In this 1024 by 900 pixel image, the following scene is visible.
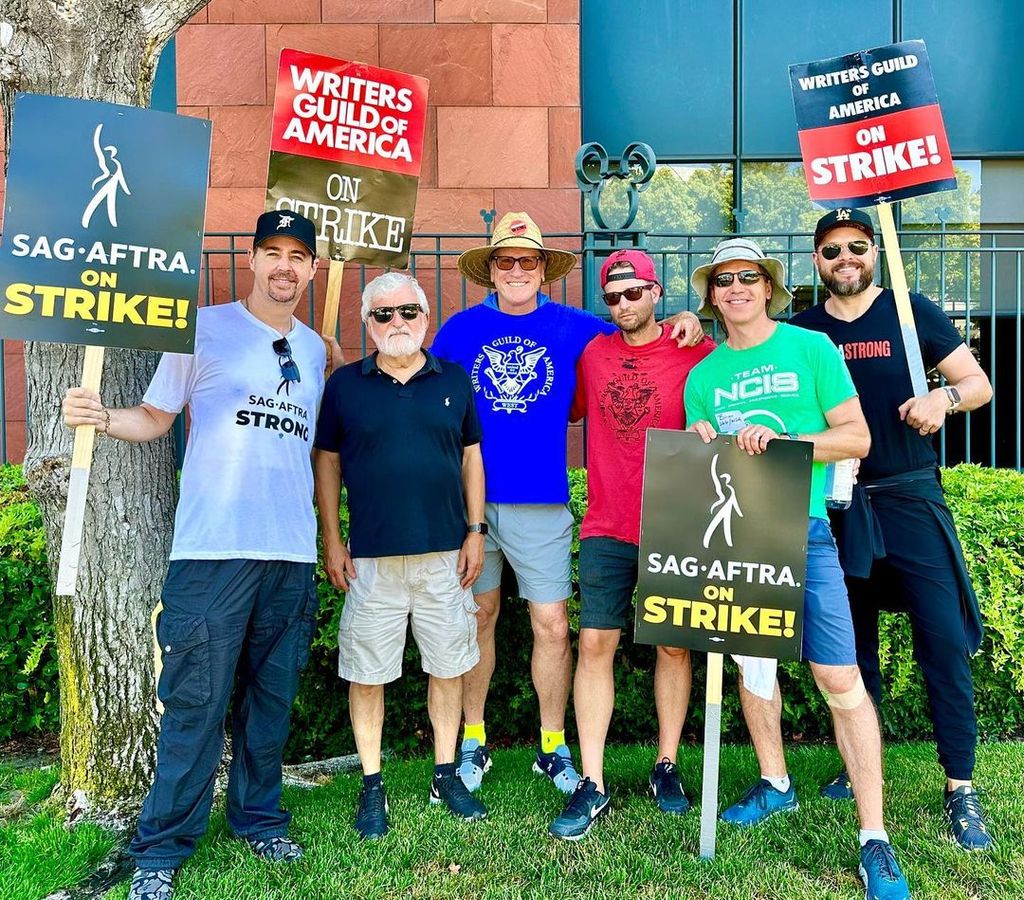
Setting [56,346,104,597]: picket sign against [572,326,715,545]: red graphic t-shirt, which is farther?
[572,326,715,545]: red graphic t-shirt

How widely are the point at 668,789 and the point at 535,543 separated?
1.17m

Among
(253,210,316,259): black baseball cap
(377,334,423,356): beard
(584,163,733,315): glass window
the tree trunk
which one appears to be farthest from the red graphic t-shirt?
(584,163,733,315): glass window

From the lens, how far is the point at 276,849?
10.1 feet

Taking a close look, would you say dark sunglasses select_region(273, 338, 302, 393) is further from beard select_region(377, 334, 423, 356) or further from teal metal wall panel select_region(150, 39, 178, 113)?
teal metal wall panel select_region(150, 39, 178, 113)

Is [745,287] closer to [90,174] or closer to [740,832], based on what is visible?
[740,832]

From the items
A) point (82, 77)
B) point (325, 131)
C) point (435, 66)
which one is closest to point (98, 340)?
point (82, 77)

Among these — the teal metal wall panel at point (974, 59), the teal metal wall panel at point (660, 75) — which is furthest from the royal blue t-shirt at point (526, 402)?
the teal metal wall panel at point (974, 59)

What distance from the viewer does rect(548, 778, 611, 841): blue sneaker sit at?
10.5ft

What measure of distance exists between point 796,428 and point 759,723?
1.26m

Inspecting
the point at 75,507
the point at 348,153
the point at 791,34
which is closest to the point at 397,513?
the point at 75,507

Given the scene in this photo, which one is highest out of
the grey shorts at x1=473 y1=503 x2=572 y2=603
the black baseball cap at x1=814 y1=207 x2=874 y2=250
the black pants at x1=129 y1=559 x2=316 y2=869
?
the black baseball cap at x1=814 y1=207 x2=874 y2=250

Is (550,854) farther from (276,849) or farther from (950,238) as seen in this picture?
(950,238)

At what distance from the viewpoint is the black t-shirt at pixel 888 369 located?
3256mm

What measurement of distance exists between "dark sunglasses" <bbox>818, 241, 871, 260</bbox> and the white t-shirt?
7.08 feet
